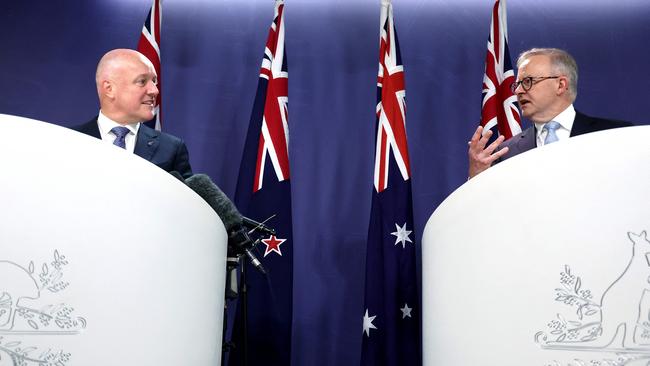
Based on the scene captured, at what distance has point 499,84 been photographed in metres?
4.36

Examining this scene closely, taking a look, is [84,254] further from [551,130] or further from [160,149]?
[551,130]

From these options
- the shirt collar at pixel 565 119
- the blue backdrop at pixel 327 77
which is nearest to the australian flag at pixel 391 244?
the blue backdrop at pixel 327 77

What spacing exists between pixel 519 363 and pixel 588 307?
8.8 inches

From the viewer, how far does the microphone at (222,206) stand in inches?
108

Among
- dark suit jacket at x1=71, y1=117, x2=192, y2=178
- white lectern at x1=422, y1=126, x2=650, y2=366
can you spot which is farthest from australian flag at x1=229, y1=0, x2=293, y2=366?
white lectern at x1=422, y1=126, x2=650, y2=366

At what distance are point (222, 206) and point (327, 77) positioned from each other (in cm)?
213

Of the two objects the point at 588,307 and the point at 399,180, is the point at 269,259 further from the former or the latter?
the point at 588,307

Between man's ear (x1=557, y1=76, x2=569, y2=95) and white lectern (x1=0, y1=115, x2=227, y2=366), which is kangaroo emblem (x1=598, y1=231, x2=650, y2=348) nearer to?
white lectern (x1=0, y1=115, x2=227, y2=366)

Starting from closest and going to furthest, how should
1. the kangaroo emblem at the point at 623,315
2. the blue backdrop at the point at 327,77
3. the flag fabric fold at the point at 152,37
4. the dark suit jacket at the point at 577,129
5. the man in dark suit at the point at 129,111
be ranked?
the kangaroo emblem at the point at 623,315 < the dark suit jacket at the point at 577,129 < the man in dark suit at the point at 129,111 < the flag fabric fold at the point at 152,37 < the blue backdrop at the point at 327,77

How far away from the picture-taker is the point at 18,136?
1997mm

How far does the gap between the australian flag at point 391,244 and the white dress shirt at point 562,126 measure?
86 cm

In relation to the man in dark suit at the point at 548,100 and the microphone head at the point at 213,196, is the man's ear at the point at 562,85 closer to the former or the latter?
the man in dark suit at the point at 548,100

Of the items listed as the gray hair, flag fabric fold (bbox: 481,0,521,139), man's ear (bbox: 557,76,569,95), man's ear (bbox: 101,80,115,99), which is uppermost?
flag fabric fold (bbox: 481,0,521,139)

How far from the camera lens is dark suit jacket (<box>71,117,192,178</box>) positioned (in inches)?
135
